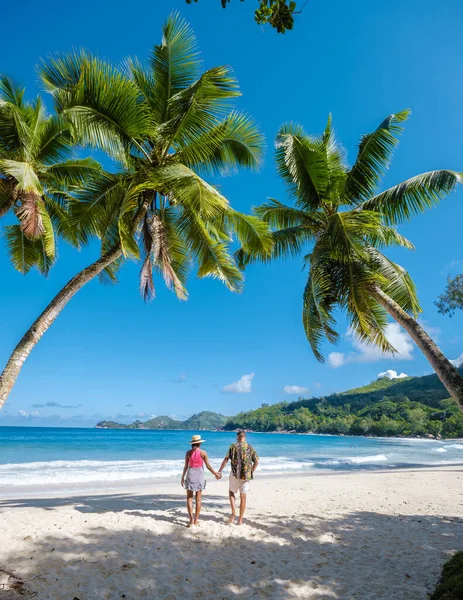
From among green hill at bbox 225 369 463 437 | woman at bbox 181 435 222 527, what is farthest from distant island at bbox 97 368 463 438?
woman at bbox 181 435 222 527

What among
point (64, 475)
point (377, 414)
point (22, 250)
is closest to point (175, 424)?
point (377, 414)

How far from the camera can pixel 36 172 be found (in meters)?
8.10

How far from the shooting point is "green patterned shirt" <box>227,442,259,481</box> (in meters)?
6.80

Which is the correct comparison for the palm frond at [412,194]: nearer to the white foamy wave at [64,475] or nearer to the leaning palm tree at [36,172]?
the leaning palm tree at [36,172]

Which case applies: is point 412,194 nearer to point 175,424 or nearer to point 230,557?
point 230,557

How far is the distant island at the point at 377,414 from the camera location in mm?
70125

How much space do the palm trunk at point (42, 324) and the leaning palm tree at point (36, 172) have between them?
3.99ft

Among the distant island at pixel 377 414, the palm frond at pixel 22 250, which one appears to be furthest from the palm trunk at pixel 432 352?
the distant island at pixel 377 414

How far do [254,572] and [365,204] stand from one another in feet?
24.3

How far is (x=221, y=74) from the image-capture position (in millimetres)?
6910

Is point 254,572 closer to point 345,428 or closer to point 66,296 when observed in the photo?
point 66,296

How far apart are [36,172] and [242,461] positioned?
23.2ft

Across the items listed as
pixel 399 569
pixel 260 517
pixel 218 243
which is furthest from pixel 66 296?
pixel 399 569

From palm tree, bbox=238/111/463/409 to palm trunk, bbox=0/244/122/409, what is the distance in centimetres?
421
